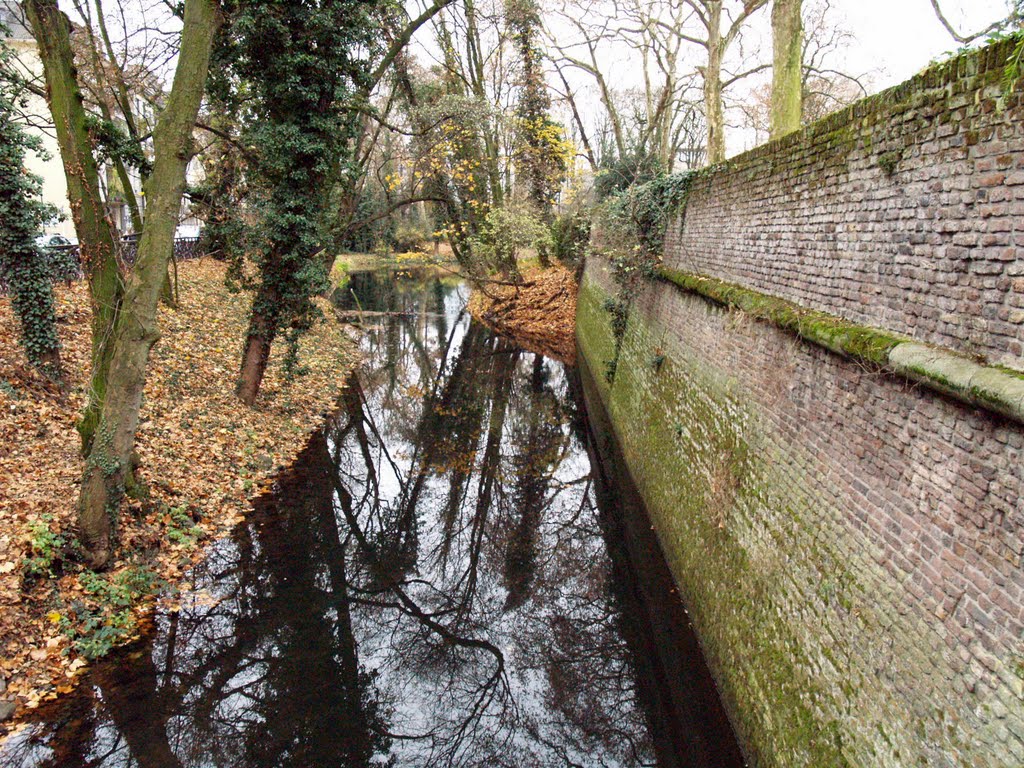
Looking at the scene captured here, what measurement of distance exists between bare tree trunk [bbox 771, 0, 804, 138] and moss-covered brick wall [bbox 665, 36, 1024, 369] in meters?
5.19

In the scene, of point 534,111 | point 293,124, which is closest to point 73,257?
point 293,124

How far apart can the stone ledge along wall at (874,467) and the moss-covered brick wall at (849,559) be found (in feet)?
0.05

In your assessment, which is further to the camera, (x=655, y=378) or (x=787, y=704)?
(x=655, y=378)

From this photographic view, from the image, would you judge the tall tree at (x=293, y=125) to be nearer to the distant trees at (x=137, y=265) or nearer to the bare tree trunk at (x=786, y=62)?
the distant trees at (x=137, y=265)

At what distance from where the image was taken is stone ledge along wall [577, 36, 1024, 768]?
2.97m

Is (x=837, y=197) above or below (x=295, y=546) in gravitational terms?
above

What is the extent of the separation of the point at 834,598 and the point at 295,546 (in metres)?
6.61

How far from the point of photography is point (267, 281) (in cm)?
1140

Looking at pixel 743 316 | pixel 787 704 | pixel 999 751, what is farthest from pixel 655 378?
pixel 999 751

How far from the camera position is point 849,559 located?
4.04 m

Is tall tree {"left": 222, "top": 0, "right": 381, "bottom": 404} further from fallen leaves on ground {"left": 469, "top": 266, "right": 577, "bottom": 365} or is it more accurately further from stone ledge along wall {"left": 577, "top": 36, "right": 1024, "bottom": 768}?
fallen leaves on ground {"left": 469, "top": 266, "right": 577, "bottom": 365}

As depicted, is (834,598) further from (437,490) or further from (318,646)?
(437,490)

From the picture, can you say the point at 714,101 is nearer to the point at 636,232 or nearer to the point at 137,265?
the point at 636,232

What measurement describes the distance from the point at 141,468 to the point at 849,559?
848 cm
